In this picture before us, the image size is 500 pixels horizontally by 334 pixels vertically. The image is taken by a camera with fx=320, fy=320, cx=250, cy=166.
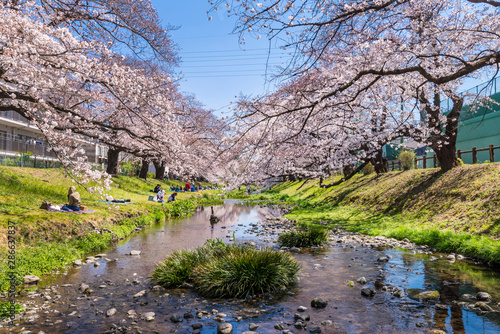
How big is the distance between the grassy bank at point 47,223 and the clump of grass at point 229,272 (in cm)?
380

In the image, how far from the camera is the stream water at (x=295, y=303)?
6.08 m

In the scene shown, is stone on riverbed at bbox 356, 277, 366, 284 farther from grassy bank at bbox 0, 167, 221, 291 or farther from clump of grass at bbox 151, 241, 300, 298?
grassy bank at bbox 0, 167, 221, 291

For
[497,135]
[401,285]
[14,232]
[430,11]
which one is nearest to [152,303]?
[14,232]

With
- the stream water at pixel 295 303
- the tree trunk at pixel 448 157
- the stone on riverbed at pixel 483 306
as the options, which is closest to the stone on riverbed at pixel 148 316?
the stream water at pixel 295 303

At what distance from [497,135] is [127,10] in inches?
1296

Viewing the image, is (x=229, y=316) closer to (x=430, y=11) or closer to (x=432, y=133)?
(x=430, y=11)

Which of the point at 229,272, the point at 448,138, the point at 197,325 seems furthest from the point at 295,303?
the point at 448,138

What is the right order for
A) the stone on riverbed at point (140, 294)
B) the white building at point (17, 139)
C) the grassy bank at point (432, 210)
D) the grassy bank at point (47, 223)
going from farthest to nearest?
the white building at point (17, 139), the grassy bank at point (432, 210), the grassy bank at point (47, 223), the stone on riverbed at point (140, 294)

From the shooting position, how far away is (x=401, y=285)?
8.33 metres

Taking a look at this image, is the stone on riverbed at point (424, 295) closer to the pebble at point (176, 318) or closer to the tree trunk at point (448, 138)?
the pebble at point (176, 318)

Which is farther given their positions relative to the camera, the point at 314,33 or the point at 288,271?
the point at 288,271

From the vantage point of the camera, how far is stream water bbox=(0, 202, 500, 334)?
20.0 feet

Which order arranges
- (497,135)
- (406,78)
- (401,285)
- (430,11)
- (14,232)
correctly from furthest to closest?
(497,135) → (406,78) → (430,11) → (14,232) → (401,285)

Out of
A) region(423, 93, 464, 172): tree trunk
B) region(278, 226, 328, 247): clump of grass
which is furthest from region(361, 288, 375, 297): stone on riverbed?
region(423, 93, 464, 172): tree trunk
